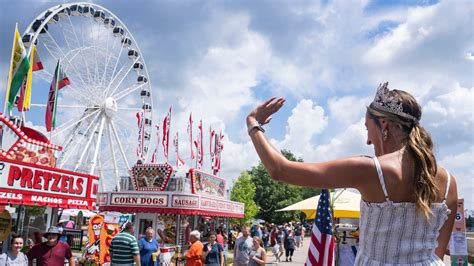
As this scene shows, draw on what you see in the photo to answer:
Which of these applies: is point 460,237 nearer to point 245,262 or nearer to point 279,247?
point 245,262

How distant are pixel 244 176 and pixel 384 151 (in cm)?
5111

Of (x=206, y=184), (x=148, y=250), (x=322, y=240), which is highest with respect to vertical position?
(x=206, y=184)

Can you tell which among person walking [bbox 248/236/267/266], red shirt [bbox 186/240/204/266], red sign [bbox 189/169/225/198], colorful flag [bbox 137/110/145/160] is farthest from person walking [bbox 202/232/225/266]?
colorful flag [bbox 137/110/145/160]

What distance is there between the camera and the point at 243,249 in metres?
10.4

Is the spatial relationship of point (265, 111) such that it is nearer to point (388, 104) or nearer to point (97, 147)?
point (388, 104)

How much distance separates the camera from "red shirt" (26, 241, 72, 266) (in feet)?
23.2

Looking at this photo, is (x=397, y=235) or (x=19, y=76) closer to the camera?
(x=397, y=235)

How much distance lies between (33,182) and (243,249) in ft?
16.8

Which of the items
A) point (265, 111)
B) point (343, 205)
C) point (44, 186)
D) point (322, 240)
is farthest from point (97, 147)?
point (265, 111)

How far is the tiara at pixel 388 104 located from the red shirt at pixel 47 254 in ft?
22.3

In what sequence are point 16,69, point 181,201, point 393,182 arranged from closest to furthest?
point 393,182 → point 16,69 → point 181,201

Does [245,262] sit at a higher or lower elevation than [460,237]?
lower

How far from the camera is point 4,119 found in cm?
1066

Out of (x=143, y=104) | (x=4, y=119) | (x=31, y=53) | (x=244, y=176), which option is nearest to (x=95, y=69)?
(x=143, y=104)
